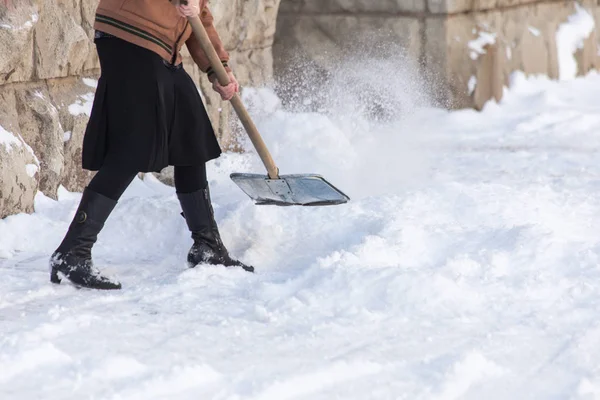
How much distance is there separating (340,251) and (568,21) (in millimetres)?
6068

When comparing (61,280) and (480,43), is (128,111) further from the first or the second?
(480,43)

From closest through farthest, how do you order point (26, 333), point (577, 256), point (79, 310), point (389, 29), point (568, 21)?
point (26, 333) < point (79, 310) < point (577, 256) < point (389, 29) < point (568, 21)

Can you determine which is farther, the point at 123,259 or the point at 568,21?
the point at 568,21

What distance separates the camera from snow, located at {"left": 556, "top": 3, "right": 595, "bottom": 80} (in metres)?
9.15

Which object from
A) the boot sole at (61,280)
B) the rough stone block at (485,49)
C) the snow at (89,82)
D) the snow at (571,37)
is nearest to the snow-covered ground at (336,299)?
the boot sole at (61,280)

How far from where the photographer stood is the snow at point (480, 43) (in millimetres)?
7965

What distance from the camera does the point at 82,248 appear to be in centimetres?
367

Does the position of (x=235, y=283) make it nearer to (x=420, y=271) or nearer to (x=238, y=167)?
(x=420, y=271)

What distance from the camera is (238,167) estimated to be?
6.08 m

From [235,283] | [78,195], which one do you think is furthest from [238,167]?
[235,283]

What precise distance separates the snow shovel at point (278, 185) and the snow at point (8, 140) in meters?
1.19

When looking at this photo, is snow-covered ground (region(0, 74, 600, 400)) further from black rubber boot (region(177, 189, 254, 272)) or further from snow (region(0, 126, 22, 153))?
snow (region(0, 126, 22, 153))

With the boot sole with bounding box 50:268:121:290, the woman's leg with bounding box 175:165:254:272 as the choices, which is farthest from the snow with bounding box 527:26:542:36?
the boot sole with bounding box 50:268:121:290

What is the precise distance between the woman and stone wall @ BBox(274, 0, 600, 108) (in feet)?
14.1
